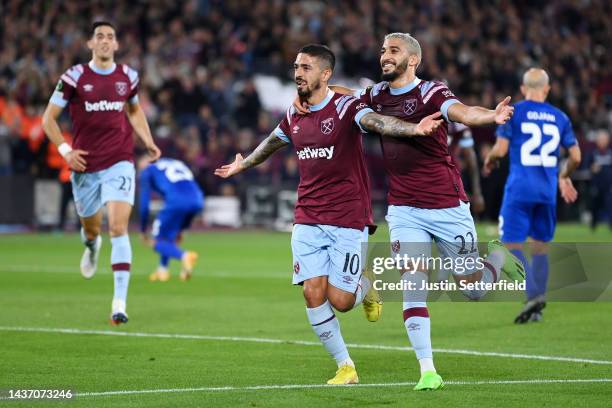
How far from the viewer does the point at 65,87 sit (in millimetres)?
12266

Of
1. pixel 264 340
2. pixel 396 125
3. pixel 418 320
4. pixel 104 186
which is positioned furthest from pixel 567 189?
pixel 396 125

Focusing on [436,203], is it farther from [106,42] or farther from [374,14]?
[374,14]

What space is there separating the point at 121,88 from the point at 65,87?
59cm

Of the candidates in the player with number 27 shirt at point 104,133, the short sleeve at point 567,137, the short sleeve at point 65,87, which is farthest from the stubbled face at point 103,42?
the short sleeve at point 567,137

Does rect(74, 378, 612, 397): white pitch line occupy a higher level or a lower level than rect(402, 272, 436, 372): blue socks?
lower

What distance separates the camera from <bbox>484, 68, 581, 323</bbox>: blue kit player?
1259cm

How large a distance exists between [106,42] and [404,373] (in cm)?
526

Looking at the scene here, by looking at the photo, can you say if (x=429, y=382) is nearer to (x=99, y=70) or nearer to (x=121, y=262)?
(x=121, y=262)

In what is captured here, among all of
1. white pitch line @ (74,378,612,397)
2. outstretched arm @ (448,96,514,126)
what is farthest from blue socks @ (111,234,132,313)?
A: outstretched arm @ (448,96,514,126)

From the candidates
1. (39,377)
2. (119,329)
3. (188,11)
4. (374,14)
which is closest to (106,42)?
(119,329)

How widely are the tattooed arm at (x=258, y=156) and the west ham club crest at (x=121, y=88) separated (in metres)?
3.48

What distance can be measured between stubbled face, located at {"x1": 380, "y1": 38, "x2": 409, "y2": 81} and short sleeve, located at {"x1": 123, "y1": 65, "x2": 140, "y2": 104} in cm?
476

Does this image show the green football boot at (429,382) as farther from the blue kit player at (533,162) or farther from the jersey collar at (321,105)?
the blue kit player at (533,162)

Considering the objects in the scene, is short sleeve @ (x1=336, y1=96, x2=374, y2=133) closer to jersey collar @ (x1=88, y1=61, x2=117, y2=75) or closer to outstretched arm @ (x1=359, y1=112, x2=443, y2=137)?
outstretched arm @ (x1=359, y1=112, x2=443, y2=137)
